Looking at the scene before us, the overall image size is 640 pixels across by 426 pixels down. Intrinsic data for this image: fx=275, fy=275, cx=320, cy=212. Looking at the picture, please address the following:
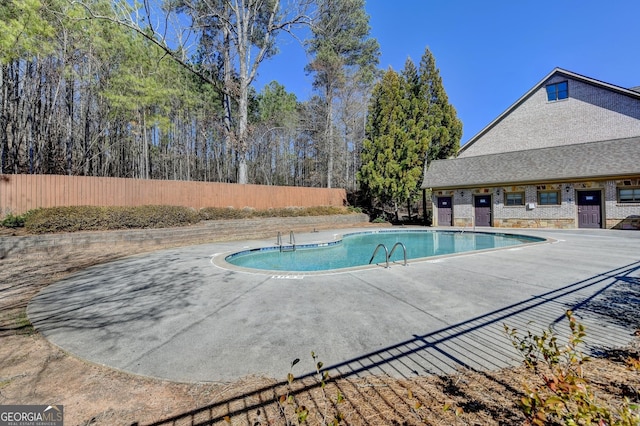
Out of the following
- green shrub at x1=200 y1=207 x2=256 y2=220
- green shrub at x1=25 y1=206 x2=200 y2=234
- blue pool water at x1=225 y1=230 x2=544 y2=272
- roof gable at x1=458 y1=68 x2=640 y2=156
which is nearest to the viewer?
blue pool water at x1=225 y1=230 x2=544 y2=272

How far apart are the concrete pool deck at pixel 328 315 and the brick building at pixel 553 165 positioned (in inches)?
397

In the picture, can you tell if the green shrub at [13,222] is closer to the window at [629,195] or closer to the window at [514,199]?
the window at [514,199]

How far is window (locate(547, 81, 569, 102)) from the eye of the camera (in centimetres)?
1662

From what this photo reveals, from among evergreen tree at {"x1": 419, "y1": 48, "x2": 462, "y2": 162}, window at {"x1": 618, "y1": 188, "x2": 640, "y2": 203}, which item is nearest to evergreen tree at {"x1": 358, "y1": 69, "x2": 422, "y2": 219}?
evergreen tree at {"x1": 419, "y1": 48, "x2": 462, "y2": 162}

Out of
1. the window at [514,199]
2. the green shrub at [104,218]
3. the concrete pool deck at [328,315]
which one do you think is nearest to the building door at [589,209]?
the window at [514,199]

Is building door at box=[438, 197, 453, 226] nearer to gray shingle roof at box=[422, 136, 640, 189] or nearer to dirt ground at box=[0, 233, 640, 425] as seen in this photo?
gray shingle roof at box=[422, 136, 640, 189]

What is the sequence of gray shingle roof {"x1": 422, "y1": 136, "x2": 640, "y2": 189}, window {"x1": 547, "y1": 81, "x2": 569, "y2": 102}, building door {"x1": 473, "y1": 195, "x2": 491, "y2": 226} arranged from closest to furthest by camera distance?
1. gray shingle roof {"x1": 422, "y1": 136, "x2": 640, "y2": 189}
2. window {"x1": 547, "y1": 81, "x2": 569, "y2": 102}
3. building door {"x1": 473, "y1": 195, "x2": 491, "y2": 226}

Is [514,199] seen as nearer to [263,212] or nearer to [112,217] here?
[263,212]

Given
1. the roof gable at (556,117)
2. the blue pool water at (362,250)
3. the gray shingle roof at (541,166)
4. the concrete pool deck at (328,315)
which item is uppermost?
the roof gable at (556,117)

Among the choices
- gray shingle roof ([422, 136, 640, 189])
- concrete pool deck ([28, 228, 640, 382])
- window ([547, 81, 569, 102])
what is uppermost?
window ([547, 81, 569, 102])

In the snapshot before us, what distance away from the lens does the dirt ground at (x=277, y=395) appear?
192 cm

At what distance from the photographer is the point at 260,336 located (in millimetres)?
3154

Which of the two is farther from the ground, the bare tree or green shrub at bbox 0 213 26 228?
the bare tree

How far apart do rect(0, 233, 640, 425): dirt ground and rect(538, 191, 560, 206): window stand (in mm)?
15622
